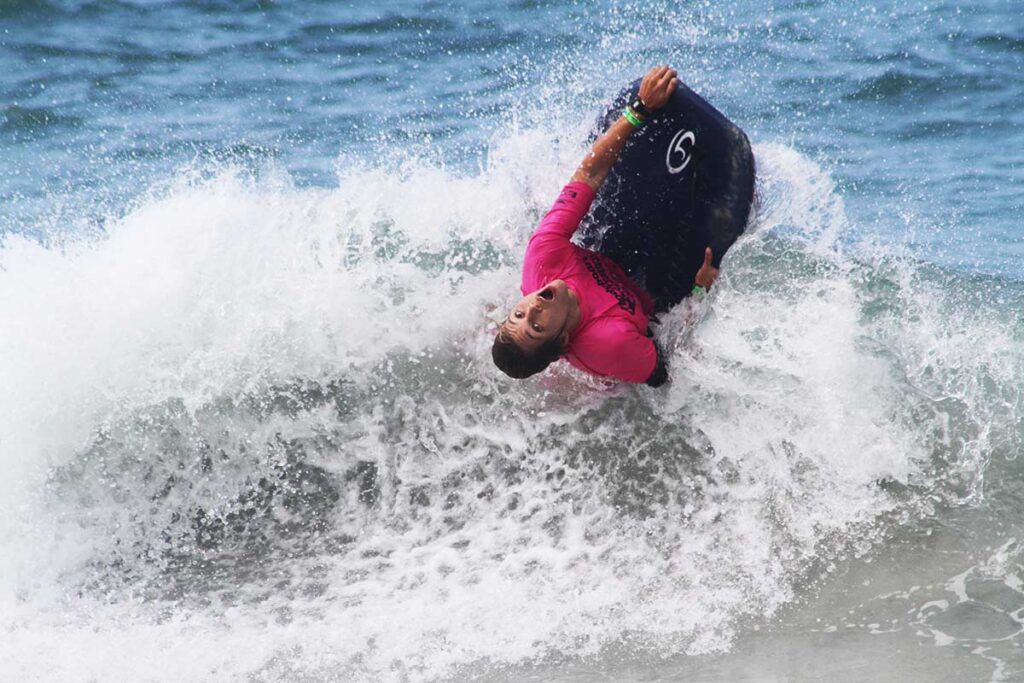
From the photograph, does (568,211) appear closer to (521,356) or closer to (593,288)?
(593,288)

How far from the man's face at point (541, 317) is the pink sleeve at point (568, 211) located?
0.38 m

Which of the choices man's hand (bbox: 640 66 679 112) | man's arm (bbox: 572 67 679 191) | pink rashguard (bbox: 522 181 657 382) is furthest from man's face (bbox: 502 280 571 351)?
man's hand (bbox: 640 66 679 112)

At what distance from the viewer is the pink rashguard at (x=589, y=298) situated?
173 inches

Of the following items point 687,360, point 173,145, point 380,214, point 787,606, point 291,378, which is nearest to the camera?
point 787,606

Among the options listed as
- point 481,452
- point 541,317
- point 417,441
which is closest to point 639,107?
point 541,317

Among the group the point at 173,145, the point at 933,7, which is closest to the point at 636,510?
the point at 173,145

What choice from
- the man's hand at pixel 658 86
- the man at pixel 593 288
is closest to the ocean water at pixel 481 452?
the man at pixel 593 288

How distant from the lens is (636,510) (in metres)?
4.99

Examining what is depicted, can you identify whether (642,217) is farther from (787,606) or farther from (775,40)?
(775,40)

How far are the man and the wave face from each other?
46 cm

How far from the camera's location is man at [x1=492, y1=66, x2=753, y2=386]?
169 inches

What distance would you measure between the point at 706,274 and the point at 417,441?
178 centimetres

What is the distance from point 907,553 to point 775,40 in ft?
22.3

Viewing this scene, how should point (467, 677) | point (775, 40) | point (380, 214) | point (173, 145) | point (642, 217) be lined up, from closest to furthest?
point (467, 677), point (642, 217), point (380, 214), point (173, 145), point (775, 40)
